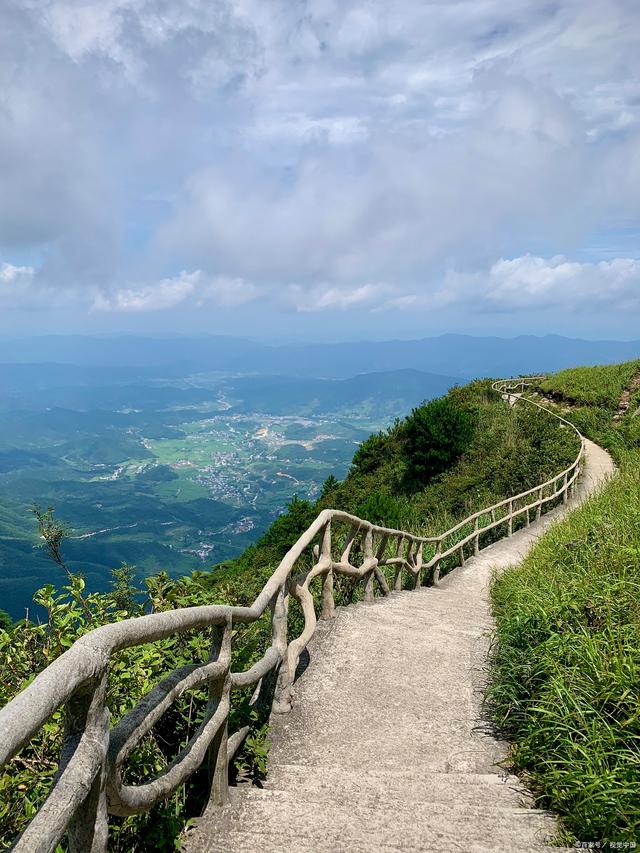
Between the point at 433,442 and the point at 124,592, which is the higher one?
the point at 124,592

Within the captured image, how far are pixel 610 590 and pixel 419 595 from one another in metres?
5.64

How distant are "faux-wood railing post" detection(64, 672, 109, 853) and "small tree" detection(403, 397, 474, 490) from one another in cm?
2613

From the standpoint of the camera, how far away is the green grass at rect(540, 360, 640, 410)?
31500 millimetres

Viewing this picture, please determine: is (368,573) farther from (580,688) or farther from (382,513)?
(382,513)

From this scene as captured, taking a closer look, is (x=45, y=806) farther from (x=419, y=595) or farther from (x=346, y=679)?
(x=419, y=595)

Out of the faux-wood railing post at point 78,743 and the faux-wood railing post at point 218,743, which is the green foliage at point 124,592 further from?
the faux-wood railing post at point 78,743

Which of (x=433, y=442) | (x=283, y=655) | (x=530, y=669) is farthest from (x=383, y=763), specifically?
(x=433, y=442)

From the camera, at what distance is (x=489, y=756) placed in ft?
13.8

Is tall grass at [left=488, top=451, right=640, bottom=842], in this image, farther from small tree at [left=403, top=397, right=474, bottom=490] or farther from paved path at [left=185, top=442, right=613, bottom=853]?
small tree at [left=403, top=397, right=474, bottom=490]

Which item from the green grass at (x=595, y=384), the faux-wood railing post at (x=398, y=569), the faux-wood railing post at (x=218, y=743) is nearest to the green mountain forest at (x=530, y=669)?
the faux-wood railing post at (x=218, y=743)

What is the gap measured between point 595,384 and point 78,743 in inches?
1419

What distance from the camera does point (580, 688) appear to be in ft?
12.4

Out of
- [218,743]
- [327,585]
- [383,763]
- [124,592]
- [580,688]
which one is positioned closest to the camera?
[218,743]

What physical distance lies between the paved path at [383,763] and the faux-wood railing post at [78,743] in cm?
121
